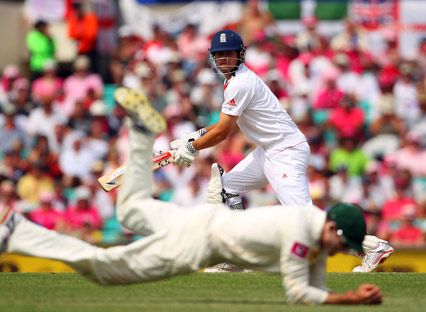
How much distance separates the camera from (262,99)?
381 inches

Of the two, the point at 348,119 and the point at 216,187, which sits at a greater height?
the point at 216,187

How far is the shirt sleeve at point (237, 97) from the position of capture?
9.48 metres

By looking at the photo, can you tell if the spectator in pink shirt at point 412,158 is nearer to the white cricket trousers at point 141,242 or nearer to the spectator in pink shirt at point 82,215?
Result: the spectator in pink shirt at point 82,215

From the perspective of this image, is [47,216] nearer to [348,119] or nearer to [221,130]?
[348,119]

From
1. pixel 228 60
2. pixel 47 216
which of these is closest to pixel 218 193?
pixel 228 60

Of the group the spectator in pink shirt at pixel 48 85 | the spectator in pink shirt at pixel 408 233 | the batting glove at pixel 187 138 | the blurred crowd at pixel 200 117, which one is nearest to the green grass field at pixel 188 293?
the batting glove at pixel 187 138

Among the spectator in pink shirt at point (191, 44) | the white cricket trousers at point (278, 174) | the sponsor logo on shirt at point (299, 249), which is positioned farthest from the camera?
the spectator in pink shirt at point (191, 44)

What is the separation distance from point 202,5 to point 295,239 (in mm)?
13127

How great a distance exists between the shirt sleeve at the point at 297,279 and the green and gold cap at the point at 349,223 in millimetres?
282

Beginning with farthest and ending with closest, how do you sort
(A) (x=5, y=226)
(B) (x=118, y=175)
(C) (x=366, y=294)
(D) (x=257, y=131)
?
(B) (x=118, y=175) < (D) (x=257, y=131) < (A) (x=5, y=226) < (C) (x=366, y=294)

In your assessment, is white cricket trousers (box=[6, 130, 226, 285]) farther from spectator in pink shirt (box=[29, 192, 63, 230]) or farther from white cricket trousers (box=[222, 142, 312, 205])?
spectator in pink shirt (box=[29, 192, 63, 230])

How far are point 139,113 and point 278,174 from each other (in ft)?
7.83

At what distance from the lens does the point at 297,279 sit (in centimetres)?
705

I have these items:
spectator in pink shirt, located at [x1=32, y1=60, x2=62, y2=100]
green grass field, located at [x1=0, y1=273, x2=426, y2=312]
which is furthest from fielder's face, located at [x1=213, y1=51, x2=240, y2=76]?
spectator in pink shirt, located at [x1=32, y1=60, x2=62, y2=100]
